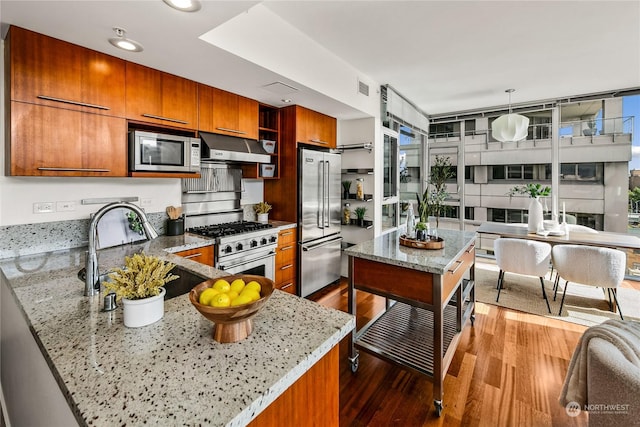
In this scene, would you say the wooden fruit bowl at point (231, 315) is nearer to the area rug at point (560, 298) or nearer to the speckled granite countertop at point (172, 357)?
the speckled granite countertop at point (172, 357)

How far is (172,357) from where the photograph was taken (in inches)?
34.0

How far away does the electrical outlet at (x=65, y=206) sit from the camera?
2.21 m

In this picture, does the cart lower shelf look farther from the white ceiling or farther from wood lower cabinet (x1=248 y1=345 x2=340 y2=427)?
the white ceiling

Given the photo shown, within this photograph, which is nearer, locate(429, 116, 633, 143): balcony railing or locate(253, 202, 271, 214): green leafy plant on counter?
locate(253, 202, 271, 214): green leafy plant on counter

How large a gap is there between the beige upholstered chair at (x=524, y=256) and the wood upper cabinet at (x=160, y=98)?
3.64 m

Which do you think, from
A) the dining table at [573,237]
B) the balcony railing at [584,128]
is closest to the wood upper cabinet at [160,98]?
the dining table at [573,237]

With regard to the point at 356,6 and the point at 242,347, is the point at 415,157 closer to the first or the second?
the point at 356,6

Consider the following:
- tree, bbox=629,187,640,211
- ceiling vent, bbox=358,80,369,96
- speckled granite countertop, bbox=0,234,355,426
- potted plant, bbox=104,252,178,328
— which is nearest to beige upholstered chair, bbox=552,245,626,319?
tree, bbox=629,187,640,211

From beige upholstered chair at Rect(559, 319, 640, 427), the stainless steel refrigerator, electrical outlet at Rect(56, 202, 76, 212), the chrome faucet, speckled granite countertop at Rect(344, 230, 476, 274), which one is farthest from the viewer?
the stainless steel refrigerator

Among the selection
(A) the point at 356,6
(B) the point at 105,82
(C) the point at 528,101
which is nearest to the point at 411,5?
(A) the point at 356,6

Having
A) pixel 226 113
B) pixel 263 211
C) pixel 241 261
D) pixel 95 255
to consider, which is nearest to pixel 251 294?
pixel 95 255

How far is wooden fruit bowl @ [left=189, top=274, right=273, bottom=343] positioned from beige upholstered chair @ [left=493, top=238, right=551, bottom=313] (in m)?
3.37

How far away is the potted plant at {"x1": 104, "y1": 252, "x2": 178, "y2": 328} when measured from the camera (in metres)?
1.03
